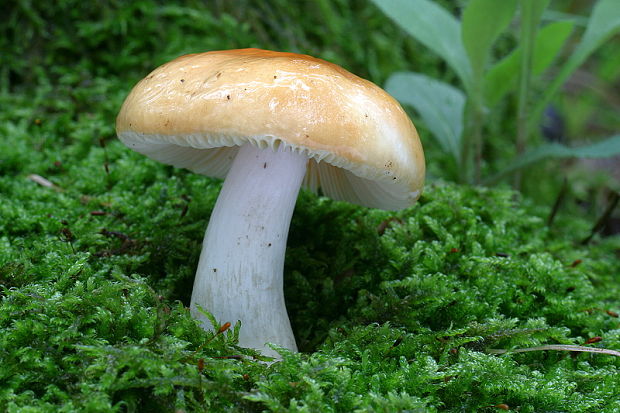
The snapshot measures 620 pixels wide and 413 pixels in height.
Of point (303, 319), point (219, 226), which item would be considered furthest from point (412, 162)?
point (303, 319)

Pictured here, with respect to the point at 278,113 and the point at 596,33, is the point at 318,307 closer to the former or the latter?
the point at 278,113

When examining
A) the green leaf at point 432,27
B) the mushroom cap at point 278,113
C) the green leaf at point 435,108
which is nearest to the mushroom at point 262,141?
the mushroom cap at point 278,113

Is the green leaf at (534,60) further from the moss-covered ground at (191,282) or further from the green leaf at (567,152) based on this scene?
the moss-covered ground at (191,282)

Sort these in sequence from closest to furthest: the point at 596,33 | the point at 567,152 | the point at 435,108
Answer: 1. the point at 567,152
2. the point at 596,33
3. the point at 435,108

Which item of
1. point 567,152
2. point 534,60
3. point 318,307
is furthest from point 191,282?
point 534,60

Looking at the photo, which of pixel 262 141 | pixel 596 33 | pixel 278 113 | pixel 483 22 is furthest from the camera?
pixel 596 33

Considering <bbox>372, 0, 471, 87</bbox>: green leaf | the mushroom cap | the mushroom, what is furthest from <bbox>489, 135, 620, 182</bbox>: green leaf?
the mushroom cap

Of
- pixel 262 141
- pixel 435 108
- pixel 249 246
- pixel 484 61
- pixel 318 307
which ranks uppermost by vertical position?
pixel 484 61
